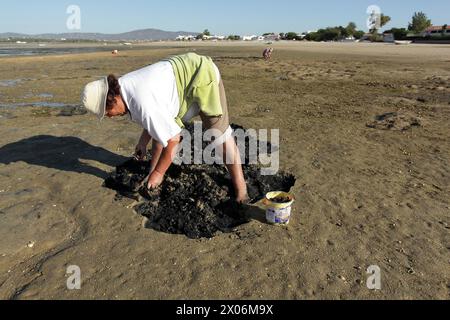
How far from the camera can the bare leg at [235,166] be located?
3.62 m

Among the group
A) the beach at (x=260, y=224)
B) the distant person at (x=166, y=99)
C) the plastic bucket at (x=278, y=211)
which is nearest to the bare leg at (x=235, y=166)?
the distant person at (x=166, y=99)

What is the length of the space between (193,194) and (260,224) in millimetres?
899

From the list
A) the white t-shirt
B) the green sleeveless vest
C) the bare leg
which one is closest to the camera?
the white t-shirt

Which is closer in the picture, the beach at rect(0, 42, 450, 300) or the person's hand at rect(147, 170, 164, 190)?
Answer: the beach at rect(0, 42, 450, 300)

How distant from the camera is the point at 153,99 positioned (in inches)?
118

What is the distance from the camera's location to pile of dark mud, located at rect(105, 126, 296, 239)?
3.54m

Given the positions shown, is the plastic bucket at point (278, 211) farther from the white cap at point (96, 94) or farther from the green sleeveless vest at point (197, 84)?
the white cap at point (96, 94)

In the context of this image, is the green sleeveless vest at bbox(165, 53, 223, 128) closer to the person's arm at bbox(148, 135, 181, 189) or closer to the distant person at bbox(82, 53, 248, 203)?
the distant person at bbox(82, 53, 248, 203)

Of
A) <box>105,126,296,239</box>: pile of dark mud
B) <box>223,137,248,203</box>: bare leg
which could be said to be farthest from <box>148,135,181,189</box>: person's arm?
<box>223,137,248,203</box>: bare leg

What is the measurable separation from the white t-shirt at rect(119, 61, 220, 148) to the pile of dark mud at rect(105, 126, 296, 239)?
0.89 meters
